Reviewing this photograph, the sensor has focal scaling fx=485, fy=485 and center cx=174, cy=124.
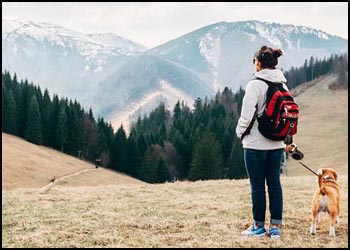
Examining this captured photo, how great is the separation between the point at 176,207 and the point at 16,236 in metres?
4.59

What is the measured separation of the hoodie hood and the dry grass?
2677 millimetres

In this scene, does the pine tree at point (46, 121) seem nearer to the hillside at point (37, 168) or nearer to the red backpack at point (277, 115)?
the hillside at point (37, 168)

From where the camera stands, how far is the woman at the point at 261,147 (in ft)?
26.1

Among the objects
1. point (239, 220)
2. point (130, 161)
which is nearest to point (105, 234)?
point (239, 220)

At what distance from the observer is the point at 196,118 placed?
130m

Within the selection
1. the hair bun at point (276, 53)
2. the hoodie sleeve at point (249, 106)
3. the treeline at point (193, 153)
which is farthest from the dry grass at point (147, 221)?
the treeline at point (193, 153)

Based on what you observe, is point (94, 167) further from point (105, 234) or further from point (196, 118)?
point (105, 234)

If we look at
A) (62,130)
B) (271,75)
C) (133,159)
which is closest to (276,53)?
(271,75)

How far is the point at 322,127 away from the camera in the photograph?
134 meters

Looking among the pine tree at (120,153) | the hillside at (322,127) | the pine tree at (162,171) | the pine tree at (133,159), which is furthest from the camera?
the pine tree at (120,153)

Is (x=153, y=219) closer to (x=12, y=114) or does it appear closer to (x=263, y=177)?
(x=263, y=177)

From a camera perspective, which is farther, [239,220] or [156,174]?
[156,174]

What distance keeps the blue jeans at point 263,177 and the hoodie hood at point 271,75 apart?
119cm

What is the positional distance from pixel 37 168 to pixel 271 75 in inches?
2755
